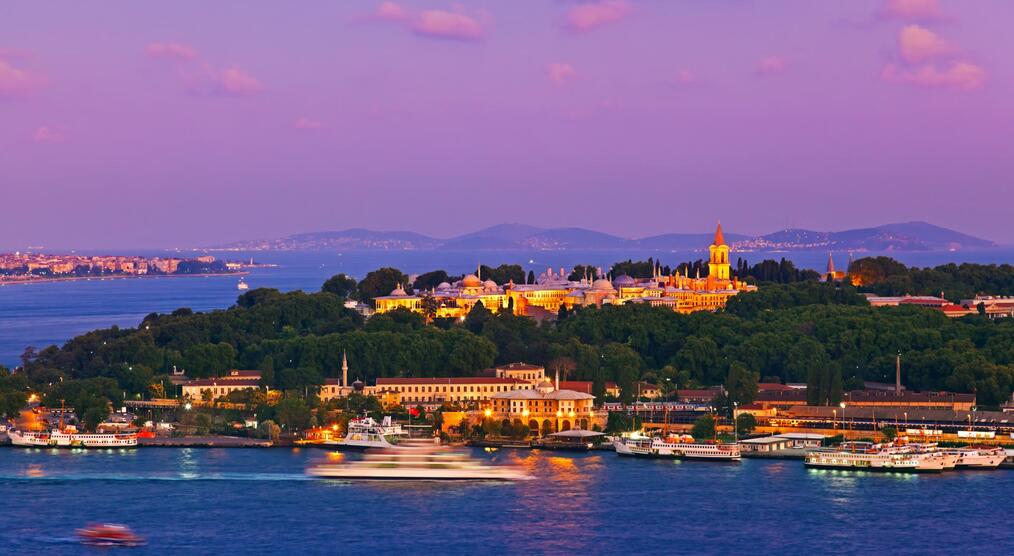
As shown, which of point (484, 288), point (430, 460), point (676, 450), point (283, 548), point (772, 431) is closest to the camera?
point (283, 548)

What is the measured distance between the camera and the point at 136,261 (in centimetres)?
17075

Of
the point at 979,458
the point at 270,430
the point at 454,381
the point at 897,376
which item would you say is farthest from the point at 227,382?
the point at 979,458

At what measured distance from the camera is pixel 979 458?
115ft

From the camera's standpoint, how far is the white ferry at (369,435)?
1485 inches

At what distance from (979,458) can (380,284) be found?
31.9 meters

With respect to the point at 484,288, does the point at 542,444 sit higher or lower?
lower

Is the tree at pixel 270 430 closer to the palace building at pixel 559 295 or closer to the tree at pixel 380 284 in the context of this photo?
the palace building at pixel 559 295

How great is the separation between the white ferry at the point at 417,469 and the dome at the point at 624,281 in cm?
3238

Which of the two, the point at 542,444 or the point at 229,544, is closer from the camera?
the point at 229,544

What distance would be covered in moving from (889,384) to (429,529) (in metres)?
19.8

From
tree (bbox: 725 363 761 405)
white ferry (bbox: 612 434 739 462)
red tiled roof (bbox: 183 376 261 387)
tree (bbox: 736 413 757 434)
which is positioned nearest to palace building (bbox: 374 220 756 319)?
red tiled roof (bbox: 183 376 261 387)

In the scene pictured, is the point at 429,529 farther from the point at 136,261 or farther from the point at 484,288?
the point at 136,261

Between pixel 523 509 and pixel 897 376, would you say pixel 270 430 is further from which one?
pixel 897 376

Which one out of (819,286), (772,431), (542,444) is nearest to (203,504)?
(542,444)
